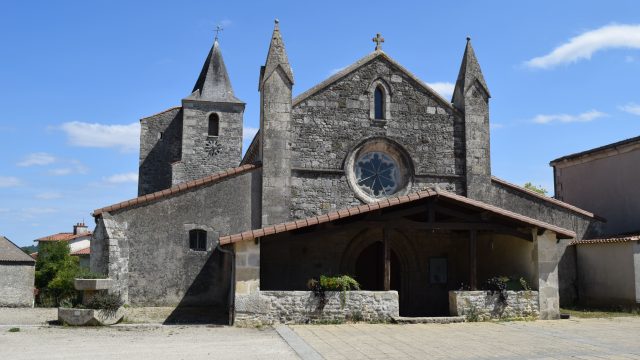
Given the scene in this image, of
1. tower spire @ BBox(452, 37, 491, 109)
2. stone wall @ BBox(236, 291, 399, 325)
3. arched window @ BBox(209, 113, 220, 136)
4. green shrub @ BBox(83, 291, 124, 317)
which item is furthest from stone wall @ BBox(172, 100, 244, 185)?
stone wall @ BBox(236, 291, 399, 325)

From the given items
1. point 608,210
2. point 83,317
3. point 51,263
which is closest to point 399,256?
point 608,210

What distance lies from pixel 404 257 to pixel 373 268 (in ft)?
3.38

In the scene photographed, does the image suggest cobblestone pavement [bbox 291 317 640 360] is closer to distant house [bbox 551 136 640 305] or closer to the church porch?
the church porch

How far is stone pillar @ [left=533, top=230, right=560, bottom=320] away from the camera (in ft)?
44.8

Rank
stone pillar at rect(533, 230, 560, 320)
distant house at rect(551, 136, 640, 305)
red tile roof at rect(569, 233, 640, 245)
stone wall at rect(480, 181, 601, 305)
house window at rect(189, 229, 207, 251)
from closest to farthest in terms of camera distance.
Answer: stone pillar at rect(533, 230, 560, 320)
house window at rect(189, 229, 207, 251)
red tile roof at rect(569, 233, 640, 245)
distant house at rect(551, 136, 640, 305)
stone wall at rect(480, 181, 601, 305)

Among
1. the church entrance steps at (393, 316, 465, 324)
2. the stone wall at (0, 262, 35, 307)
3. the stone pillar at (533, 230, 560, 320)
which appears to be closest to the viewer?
the church entrance steps at (393, 316, 465, 324)

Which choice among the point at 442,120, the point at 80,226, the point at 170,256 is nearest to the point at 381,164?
the point at 442,120

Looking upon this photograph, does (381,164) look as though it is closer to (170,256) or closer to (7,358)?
(170,256)

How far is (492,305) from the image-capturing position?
13398 millimetres

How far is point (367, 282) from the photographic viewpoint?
1664cm

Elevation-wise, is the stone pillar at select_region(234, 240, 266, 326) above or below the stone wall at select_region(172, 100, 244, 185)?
below

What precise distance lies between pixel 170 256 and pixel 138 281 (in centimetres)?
94

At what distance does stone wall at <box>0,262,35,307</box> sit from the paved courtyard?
1382 centimetres

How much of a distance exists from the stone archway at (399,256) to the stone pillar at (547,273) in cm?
341
